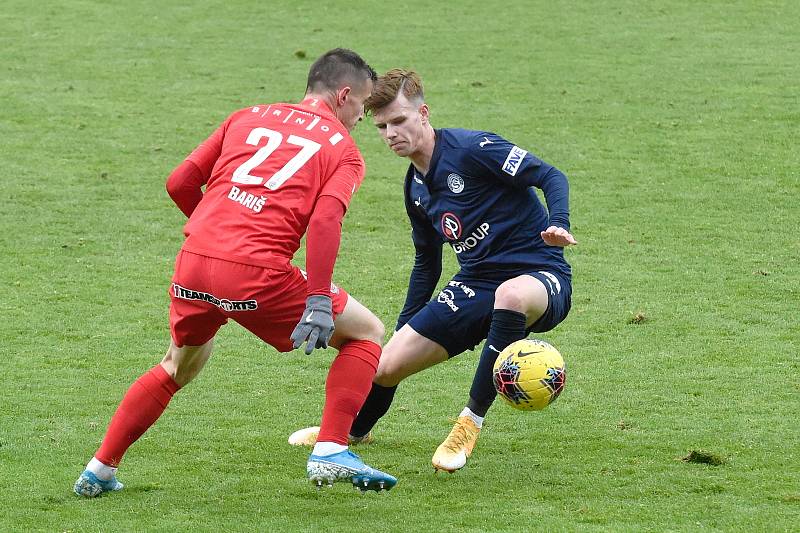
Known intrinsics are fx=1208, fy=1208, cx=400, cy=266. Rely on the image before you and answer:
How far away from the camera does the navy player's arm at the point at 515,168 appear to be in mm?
5805

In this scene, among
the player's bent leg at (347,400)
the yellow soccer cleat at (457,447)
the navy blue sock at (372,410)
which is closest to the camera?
the player's bent leg at (347,400)

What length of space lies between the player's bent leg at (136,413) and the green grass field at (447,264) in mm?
120

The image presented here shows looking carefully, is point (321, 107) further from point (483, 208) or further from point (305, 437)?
point (305, 437)

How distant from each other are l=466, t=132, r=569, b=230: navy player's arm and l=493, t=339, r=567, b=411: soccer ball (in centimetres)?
70

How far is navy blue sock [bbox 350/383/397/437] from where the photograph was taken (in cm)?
620

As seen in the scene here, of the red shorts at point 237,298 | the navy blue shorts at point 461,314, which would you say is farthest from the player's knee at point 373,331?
the navy blue shorts at point 461,314

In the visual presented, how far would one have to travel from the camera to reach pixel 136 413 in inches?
207

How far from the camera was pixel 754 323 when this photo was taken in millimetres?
8320

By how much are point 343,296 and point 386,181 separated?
6995 millimetres

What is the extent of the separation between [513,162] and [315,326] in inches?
66.1

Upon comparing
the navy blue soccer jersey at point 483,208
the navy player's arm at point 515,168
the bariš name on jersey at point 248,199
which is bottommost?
the navy blue soccer jersey at point 483,208

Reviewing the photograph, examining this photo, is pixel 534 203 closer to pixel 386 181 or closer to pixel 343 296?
pixel 343 296

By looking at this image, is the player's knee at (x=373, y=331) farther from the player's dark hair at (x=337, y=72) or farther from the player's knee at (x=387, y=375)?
the player's dark hair at (x=337, y=72)

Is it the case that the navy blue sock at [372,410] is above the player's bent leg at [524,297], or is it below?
below
